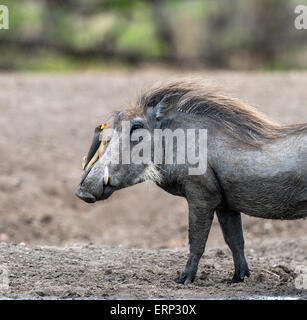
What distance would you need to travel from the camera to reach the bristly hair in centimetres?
604

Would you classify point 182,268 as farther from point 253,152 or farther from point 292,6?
point 292,6

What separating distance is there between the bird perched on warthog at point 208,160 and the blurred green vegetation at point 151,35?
13.4m

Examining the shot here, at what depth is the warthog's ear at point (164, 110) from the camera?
6305mm

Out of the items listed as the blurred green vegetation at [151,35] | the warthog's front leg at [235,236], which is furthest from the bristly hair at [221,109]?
Result: the blurred green vegetation at [151,35]

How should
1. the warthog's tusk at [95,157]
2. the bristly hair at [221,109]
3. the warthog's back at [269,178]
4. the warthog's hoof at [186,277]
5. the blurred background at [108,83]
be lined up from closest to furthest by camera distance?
the warthog's back at [269,178], the bristly hair at [221,109], the warthog's tusk at [95,157], the warthog's hoof at [186,277], the blurred background at [108,83]

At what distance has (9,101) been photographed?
43.2 ft

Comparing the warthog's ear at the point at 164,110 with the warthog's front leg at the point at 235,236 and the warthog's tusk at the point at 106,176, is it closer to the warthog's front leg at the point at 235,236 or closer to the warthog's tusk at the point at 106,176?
the warthog's tusk at the point at 106,176

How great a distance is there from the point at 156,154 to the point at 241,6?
564 inches

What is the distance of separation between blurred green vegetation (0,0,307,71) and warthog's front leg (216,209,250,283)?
13309mm

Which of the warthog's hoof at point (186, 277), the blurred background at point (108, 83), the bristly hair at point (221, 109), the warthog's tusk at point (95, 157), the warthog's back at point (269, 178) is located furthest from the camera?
the blurred background at point (108, 83)

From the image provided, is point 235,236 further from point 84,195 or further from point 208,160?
point 84,195

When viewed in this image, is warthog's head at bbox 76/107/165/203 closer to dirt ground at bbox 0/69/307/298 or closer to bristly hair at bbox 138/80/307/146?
bristly hair at bbox 138/80/307/146

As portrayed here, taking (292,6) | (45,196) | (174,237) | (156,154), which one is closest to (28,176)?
(45,196)

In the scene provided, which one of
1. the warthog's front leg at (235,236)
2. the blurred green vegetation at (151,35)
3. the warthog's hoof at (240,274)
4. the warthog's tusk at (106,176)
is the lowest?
the warthog's hoof at (240,274)
